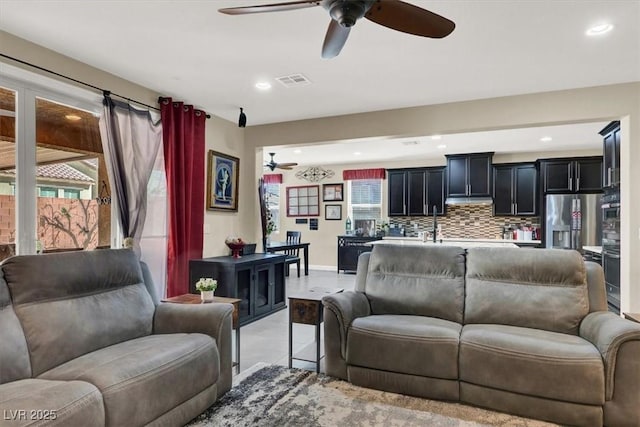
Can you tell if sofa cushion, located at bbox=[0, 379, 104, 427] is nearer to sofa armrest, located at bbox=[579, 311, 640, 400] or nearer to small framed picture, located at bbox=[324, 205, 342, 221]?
sofa armrest, located at bbox=[579, 311, 640, 400]

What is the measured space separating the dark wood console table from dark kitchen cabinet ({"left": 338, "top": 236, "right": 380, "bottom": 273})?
326 centimetres

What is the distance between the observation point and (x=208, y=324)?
2467mm

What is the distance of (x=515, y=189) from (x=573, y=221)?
1.14 m

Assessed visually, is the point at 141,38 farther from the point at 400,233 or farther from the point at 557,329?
the point at 400,233

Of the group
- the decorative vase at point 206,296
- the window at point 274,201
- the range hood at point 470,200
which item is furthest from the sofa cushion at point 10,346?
the window at point 274,201

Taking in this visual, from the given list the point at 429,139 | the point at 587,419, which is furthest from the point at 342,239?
the point at 587,419

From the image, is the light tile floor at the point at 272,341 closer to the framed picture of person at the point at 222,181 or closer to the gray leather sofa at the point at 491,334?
the gray leather sofa at the point at 491,334

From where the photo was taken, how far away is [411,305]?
2.99 metres

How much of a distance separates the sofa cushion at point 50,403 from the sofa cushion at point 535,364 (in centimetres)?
201

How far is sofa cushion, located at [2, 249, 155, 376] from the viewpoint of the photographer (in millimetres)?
1977

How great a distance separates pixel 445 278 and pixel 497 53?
71.0 inches

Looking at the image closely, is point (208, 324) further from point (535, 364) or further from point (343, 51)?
point (343, 51)

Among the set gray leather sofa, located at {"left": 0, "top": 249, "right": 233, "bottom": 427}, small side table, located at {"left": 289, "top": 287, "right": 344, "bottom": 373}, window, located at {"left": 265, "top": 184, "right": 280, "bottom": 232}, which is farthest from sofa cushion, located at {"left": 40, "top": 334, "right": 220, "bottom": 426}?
window, located at {"left": 265, "top": 184, "right": 280, "bottom": 232}

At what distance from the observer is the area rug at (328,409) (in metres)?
2.21
